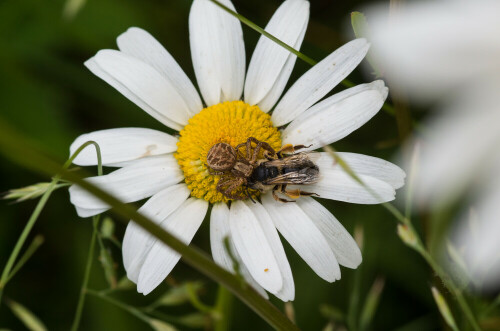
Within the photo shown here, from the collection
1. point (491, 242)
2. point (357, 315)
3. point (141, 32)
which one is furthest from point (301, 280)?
point (491, 242)

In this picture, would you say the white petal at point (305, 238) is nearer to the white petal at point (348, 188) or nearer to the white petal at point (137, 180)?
the white petal at point (348, 188)

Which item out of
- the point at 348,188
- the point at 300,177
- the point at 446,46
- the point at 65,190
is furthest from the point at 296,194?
the point at 65,190

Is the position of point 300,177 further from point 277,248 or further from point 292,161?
point 277,248

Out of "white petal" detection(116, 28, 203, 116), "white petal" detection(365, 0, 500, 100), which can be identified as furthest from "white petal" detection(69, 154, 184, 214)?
"white petal" detection(365, 0, 500, 100)

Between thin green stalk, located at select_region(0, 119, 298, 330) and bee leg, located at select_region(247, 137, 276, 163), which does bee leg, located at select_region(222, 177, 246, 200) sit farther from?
thin green stalk, located at select_region(0, 119, 298, 330)

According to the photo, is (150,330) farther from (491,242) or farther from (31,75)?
(491,242)

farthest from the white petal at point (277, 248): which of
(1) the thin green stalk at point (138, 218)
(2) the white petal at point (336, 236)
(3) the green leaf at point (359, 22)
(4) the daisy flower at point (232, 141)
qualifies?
(3) the green leaf at point (359, 22)
